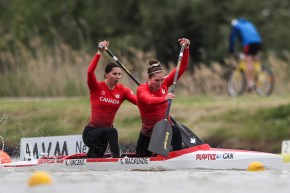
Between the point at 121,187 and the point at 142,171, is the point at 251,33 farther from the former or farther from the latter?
the point at 121,187

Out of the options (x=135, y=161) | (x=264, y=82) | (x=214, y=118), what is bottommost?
(x=135, y=161)

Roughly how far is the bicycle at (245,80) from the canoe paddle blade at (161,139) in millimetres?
8435

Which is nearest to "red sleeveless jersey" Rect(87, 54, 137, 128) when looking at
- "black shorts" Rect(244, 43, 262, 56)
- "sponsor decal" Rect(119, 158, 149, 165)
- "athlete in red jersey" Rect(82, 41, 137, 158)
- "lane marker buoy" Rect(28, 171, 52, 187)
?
"athlete in red jersey" Rect(82, 41, 137, 158)

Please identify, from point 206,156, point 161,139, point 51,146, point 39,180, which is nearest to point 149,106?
point 161,139

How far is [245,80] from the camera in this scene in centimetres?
2414

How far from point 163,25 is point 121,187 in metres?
17.3

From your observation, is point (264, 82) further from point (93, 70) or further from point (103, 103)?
point (93, 70)

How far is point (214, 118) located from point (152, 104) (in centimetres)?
700

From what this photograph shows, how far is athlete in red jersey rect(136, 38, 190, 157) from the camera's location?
15.4 meters

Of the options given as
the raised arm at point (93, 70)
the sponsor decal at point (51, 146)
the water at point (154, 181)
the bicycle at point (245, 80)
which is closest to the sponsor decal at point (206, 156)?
the water at point (154, 181)

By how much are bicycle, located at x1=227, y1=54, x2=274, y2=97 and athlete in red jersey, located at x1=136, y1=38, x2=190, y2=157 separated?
7.88 m

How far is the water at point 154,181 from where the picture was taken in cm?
1234

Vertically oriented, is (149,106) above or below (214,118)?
below

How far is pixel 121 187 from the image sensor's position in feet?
41.2
